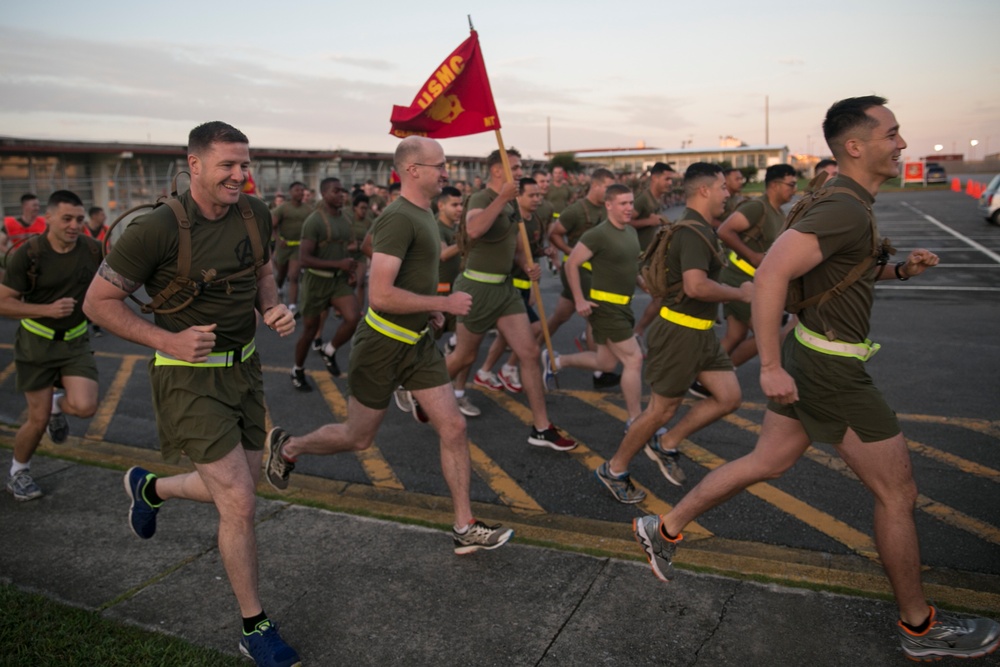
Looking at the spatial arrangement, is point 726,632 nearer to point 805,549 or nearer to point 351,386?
point 805,549

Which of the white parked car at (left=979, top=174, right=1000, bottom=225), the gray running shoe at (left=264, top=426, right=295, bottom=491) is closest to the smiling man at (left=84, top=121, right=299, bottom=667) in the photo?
the gray running shoe at (left=264, top=426, right=295, bottom=491)

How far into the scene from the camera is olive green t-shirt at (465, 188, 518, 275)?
6430mm

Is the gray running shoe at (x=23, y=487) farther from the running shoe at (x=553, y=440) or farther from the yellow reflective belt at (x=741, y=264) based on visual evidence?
the yellow reflective belt at (x=741, y=264)

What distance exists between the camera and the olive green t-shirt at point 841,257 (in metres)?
3.09

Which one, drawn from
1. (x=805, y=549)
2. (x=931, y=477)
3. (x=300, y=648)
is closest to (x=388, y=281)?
(x=300, y=648)

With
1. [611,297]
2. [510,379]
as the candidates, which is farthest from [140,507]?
[510,379]

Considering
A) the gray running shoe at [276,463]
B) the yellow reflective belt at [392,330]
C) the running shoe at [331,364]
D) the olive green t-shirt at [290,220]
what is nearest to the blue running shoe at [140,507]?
the gray running shoe at [276,463]

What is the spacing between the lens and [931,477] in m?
5.00

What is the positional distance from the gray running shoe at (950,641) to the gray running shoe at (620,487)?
1.89 m

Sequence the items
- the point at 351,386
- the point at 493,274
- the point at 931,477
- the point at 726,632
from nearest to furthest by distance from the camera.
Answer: the point at 726,632 → the point at 351,386 → the point at 931,477 → the point at 493,274

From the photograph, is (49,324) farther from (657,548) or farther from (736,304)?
(736,304)

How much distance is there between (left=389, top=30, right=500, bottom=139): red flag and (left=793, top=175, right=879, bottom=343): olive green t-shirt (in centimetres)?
332

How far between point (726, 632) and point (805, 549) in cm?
105

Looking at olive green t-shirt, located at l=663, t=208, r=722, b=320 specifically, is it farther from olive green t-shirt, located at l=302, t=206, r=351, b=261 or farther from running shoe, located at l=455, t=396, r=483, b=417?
olive green t-shirt, located at l=302, t=206, r=351, b=261
